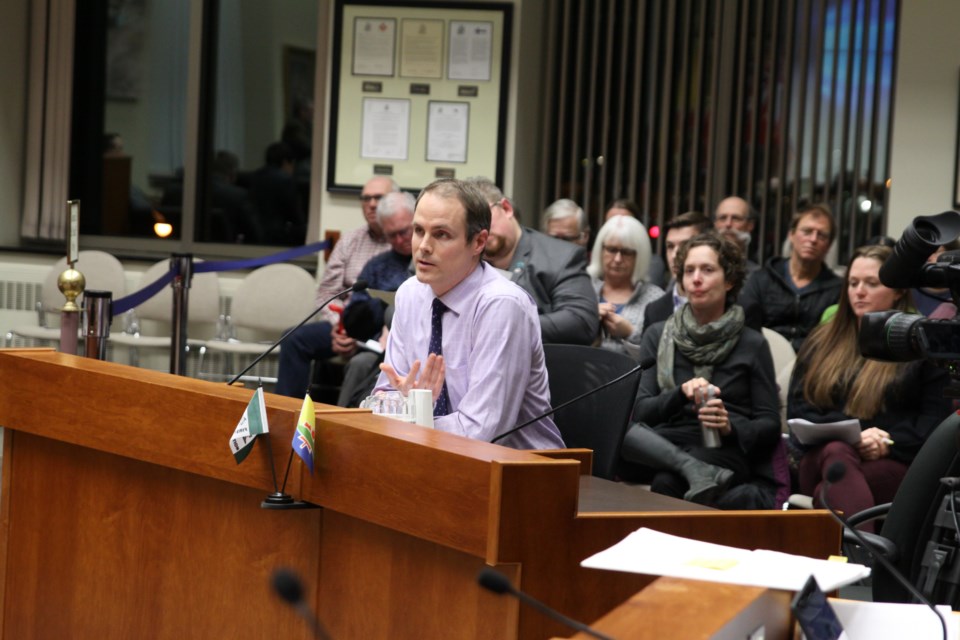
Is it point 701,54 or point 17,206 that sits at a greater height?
point 701,54

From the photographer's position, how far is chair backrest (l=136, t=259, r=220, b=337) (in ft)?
23.3

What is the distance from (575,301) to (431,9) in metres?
2.99

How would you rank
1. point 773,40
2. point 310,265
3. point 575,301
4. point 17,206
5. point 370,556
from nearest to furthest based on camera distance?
point 370,556, point 575,301, point 773,40, point 310,265, point 17,206

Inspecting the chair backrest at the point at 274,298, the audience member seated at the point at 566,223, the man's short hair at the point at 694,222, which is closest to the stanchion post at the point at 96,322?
the audience member seated at the point at 566,223

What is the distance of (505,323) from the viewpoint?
264 centimetres

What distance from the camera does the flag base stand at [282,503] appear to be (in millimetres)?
1987

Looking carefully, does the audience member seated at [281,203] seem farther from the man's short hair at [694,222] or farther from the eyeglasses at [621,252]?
the eyeglasses at [621,252]

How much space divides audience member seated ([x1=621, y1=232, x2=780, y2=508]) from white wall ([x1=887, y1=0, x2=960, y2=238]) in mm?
2545

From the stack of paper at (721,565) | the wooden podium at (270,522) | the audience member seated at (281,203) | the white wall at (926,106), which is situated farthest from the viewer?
the audience member seated at (281,203)

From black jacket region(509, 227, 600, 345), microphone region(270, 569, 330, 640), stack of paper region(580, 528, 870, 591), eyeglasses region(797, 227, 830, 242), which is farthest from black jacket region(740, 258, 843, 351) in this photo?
microphone region(270, 569, 330, 640)

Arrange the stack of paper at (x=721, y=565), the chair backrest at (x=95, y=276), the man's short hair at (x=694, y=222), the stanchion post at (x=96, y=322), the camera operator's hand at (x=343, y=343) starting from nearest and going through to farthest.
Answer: the stack of paper at (x=721, y=565) → the stanchion post at (x=96, y=322) → the man's short hair at (x=694, y=222) → the camera operator's hand at (x=343, y=343) → the chair backrest at (x=95, y=276)

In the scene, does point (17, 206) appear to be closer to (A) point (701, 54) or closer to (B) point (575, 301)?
(A) point (701, 54)

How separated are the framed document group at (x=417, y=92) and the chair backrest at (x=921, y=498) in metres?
4.79

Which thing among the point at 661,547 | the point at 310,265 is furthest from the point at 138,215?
the point at 661,547
